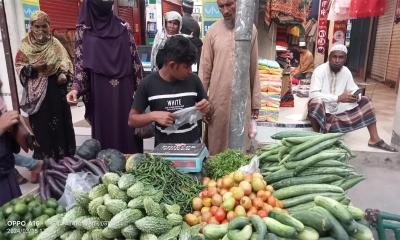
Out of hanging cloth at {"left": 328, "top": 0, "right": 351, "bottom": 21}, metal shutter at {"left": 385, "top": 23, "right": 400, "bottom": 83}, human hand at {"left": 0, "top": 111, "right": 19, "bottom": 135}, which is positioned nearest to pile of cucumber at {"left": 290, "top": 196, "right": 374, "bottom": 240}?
human hand at {"left": 0, "top": 111, "right": 19, "bottom": 135}

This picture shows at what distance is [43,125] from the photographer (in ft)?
13.7

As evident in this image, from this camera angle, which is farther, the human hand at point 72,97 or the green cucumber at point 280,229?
the human hand at point 72,97

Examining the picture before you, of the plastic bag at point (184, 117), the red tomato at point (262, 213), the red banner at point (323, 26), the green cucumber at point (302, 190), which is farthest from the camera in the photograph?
the red banner at point (323, 26)

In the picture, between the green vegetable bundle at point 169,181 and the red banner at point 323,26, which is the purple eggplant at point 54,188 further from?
the red banner at point 323,26

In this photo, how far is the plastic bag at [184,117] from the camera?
8.59 feet

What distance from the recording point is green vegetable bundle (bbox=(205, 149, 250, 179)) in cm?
220

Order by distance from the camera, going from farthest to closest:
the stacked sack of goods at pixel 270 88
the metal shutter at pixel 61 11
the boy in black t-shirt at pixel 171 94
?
the metal shutter at pixel 61 11 → the stacked sack of goods at pixel 270 88 → the boy in black t-shirt at pixel 171 94

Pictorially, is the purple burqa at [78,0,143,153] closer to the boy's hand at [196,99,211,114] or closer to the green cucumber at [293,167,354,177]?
the boy's hand at [196,99,211,114]

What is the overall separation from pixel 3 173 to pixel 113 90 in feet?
4.75

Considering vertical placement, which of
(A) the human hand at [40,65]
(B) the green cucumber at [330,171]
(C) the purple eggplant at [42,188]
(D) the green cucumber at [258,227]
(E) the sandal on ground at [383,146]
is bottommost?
(E) the sandal on ground at [383,146]

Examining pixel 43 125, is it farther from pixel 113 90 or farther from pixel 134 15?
pixel 134 15

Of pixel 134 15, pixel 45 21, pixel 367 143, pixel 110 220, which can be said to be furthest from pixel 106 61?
pixel 134 15

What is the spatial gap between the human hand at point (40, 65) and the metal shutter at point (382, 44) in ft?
39.2

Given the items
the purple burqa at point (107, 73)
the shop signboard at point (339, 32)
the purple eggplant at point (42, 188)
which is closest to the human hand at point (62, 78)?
the purple burqa at point (107, 73)
